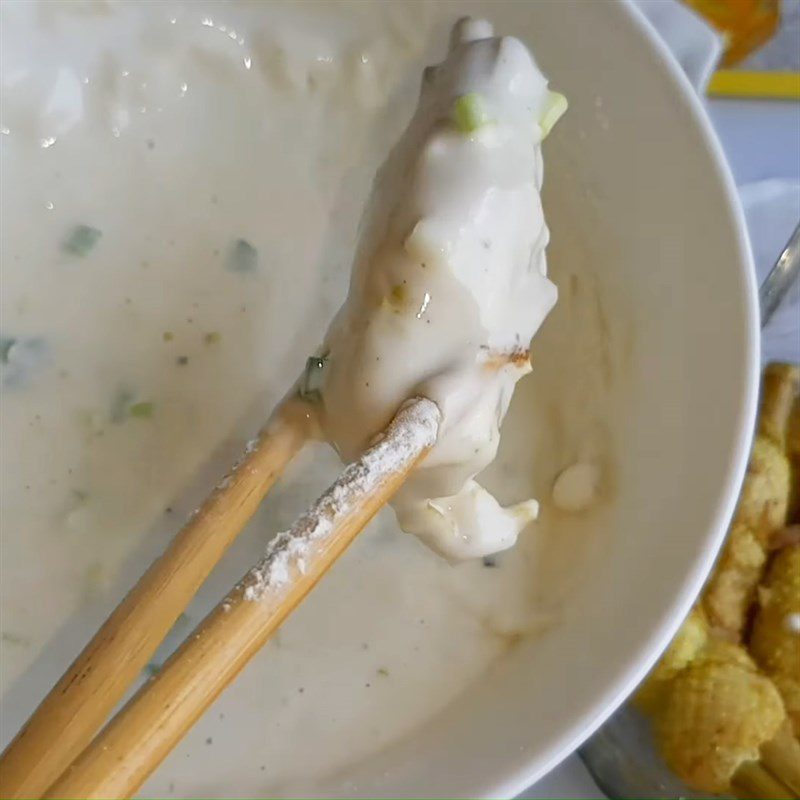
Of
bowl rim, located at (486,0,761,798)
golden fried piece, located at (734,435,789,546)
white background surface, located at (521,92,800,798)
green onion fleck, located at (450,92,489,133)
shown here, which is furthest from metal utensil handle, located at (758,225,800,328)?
green onion fleck, located at (450,92,489,133)

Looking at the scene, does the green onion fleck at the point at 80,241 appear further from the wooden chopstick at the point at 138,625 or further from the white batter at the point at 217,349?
the wooden chopstick at the point at 138,625

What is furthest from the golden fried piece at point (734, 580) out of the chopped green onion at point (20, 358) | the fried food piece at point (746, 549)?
the chopped green onion at point (20, 358)

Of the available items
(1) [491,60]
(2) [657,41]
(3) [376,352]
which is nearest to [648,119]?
(2) [657,41]

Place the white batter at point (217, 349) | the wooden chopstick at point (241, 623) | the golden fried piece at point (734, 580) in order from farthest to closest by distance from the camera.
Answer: the golden fried piece at point (734, 580) < the white batter at point (217, 349) < the wooden chopstick at point (241, 623)

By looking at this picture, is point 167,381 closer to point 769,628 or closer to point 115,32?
point 115,32

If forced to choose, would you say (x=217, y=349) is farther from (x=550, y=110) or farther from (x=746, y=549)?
(x=746, y=549)

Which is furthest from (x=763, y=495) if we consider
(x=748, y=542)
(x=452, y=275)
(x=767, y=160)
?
(x=452, y=275)

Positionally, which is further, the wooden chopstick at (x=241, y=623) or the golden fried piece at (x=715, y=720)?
the golden fried piece at (x=715, y=720)
